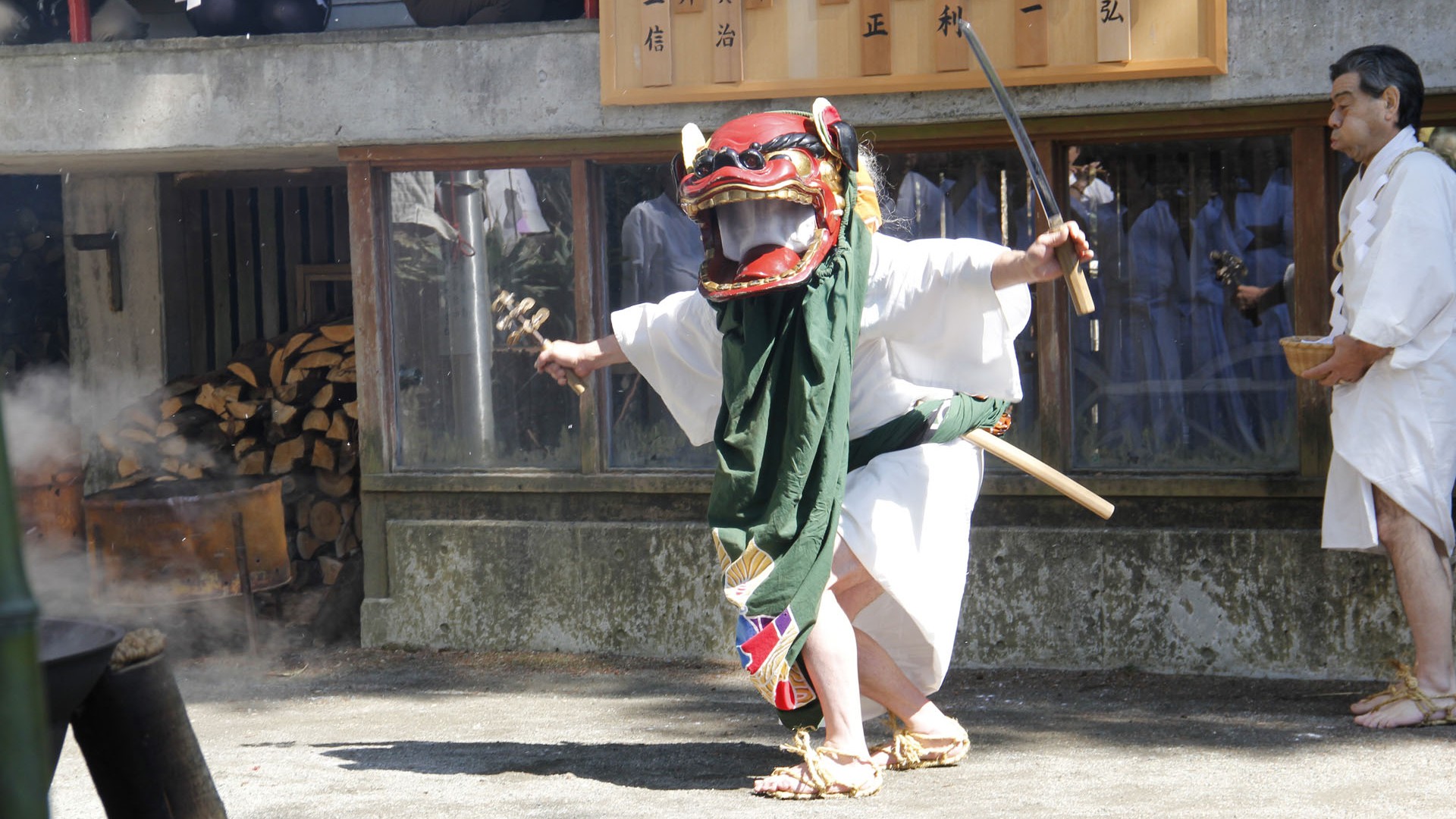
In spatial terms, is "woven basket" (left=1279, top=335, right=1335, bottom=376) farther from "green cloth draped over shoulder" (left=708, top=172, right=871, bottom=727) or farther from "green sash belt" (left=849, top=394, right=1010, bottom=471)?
"green cloth draped over shoulder" (left=708, top=172, right=871, bottom=727)

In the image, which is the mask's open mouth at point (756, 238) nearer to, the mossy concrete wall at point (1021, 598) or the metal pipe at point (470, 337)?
the mossy concrete wall at point (1021, 598)

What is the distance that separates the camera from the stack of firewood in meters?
7.35

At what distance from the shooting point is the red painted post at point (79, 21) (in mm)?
6816

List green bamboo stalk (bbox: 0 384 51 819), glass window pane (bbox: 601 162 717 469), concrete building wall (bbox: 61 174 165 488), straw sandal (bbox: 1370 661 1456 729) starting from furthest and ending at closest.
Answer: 1. concrete building wall (bbox: 61 174 165 488)
2. glass window pane (bbox: 601 162 717 469)
3. straw sandal (bbox: 1370 661 1456 729)
4. green bamboo stalk (bbox: 0 384 51 819)

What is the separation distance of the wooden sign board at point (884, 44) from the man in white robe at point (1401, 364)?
835 millimetres

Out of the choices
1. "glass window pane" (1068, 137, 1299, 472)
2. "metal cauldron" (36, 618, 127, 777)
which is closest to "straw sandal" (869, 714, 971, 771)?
"glass window pane" (1068, 137, 1299, 472)

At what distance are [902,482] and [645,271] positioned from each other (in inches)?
101

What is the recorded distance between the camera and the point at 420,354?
6719 millimetres

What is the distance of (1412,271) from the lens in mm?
4602

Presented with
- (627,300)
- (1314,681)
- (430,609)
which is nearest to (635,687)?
(430,609)

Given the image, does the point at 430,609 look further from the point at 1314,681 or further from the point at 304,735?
the point at 1314,681

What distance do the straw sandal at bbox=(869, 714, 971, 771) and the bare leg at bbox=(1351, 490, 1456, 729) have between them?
55.6 inches

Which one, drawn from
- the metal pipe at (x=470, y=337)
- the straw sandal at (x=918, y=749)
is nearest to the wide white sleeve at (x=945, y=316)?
the straw sandal at (x=918, y=749)

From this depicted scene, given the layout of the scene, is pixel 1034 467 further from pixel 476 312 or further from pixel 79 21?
pixel 79 21
